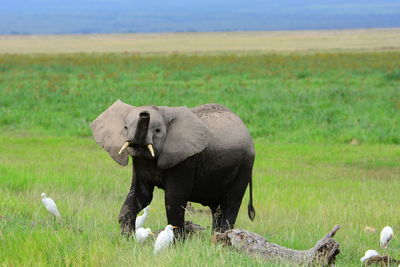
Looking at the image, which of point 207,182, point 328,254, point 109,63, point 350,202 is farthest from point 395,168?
point 109,63

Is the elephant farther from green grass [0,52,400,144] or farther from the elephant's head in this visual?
green grass [0,52,400,144]

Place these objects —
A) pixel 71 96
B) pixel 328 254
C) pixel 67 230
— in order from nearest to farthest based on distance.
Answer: pixel 328 254, pixel 67 230, pixel 71 96

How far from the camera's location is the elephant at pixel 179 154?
6.86 metres

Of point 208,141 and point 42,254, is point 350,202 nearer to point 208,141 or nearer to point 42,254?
point 208,141

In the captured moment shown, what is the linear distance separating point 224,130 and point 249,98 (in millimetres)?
17471

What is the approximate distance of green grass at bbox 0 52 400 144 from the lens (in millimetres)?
20016

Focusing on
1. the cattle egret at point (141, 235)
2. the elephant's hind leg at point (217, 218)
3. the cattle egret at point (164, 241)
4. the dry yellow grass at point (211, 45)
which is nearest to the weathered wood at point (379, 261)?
the cattle egret at point (164, 241)

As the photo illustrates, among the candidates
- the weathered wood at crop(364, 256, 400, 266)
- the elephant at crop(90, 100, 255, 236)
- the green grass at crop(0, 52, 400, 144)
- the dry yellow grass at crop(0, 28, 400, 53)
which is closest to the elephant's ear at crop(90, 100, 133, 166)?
the elephant at crop(90, 100, 255, 236)

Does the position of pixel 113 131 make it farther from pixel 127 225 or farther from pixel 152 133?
pixel 127 225

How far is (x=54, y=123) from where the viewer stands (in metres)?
21.0

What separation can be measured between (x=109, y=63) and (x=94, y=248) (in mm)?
45119

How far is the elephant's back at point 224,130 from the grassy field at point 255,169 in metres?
0.93

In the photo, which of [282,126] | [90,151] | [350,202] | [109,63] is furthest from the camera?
[109,63]

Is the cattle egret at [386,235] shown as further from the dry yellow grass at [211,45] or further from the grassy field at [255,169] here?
the dry yellow grass at [211,45]
